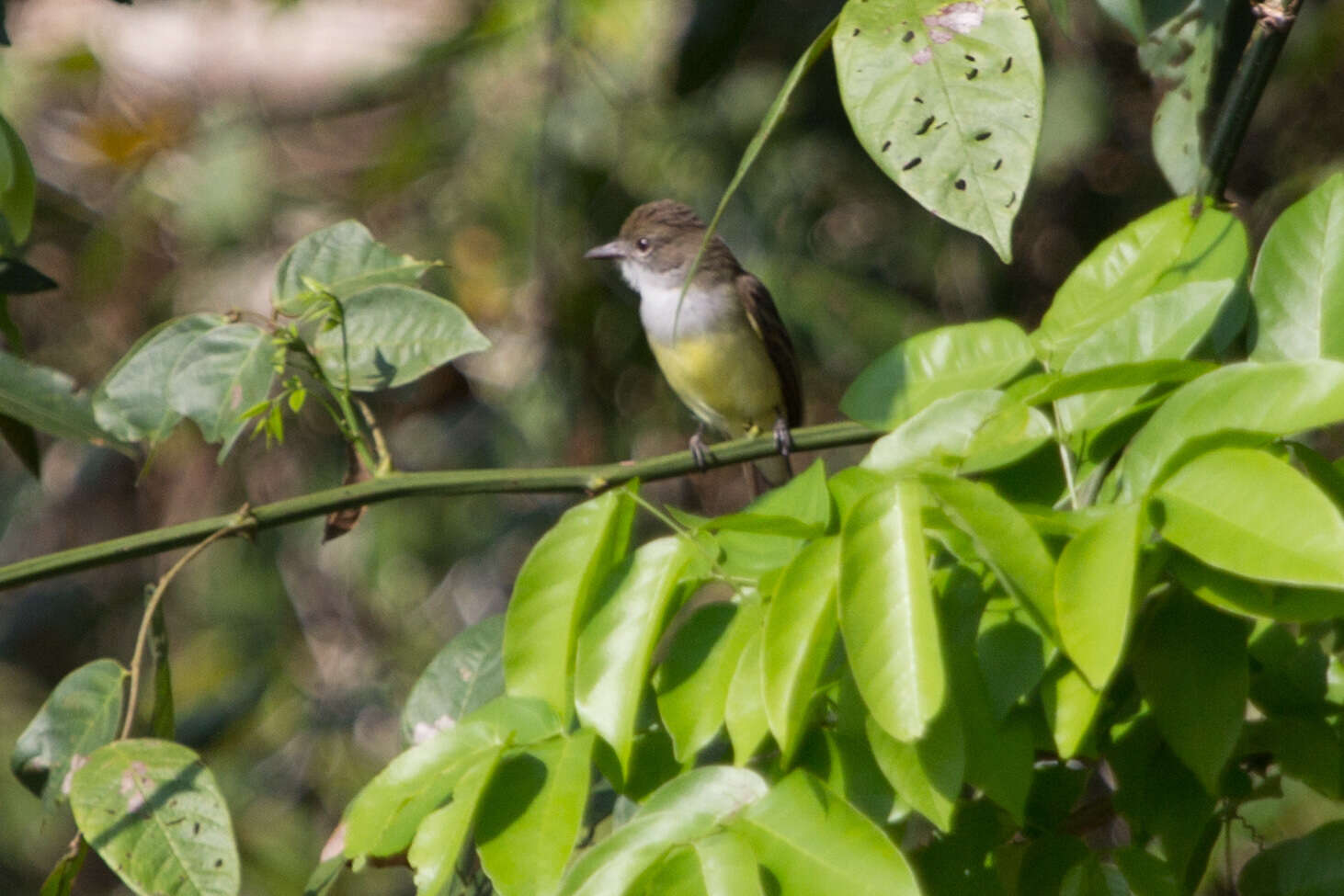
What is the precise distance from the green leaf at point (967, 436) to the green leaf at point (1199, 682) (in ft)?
0.54

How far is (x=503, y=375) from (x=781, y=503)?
3458mm

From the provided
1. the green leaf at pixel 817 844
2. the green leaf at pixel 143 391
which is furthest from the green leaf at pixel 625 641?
the green leaf at pixel 143 391

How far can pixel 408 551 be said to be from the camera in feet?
14.3

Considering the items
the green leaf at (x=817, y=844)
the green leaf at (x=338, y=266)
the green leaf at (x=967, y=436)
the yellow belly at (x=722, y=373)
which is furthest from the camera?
the yellow belly at (x=722, y=373)

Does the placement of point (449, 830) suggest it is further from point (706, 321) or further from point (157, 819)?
point (706, 321)

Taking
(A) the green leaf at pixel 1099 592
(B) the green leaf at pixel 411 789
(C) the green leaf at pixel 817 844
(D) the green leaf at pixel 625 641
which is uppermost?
(A) the green leaf at pixel 1099 592

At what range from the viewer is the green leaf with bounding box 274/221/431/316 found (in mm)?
1839

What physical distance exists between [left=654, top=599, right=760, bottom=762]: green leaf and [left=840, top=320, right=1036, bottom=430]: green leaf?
0.99 ft

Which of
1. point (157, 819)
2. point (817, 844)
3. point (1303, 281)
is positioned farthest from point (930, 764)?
point (157, 819)

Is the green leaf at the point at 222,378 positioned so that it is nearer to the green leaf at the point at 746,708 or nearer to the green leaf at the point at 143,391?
the green leaf at the point at 143,391

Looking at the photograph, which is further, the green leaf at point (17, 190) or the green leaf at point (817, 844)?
the green leaf at point (17, 190)

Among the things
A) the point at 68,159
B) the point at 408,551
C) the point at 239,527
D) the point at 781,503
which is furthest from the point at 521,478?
the point at 68,159

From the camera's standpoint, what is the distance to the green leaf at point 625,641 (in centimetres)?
112

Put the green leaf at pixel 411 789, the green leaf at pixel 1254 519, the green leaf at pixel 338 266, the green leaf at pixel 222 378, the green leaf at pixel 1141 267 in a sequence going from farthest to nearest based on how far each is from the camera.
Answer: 1. the green leaf at pixel 338 266
2. the green leaf at pixel 222 378
3. the green leaf at pixel 1141 267
4. the green leaf at pixel 411 789
5. the green leaf at pixel 1254 519
